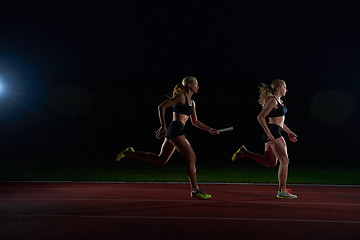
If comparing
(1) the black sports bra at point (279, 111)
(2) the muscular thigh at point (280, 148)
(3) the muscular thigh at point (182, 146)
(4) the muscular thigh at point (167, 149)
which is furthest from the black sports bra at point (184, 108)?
(2) the muscular thigh at point (280, 148)

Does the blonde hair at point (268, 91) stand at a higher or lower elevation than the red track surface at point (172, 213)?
higher

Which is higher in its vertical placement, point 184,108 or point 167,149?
point 184,108

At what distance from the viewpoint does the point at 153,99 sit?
30938mm

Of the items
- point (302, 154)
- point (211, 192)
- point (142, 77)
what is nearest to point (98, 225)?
point (211, 192)

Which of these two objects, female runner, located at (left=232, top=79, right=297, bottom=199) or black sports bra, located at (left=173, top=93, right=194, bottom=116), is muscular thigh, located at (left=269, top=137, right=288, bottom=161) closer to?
female runner, located at (left=232, top=79, right=297, bottom=199)

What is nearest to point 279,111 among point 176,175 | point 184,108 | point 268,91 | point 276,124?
point 276,124

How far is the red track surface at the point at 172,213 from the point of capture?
15.7ft

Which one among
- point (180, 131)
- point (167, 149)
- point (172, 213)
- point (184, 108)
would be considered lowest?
point (172, 213)

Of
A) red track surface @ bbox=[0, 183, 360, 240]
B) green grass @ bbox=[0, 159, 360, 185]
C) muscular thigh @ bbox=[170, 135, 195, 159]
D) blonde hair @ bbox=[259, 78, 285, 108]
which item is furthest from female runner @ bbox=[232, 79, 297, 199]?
green grass @ bbox=[0, 159, 360, 185]

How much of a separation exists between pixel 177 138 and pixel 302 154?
1868 cm

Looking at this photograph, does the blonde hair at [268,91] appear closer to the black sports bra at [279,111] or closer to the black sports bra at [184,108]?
the black sports bra at [279,111]

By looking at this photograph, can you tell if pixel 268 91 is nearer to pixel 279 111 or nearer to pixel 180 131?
pixel 279 111

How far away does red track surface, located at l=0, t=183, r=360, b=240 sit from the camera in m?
4.80

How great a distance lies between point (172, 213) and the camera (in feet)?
19.8
